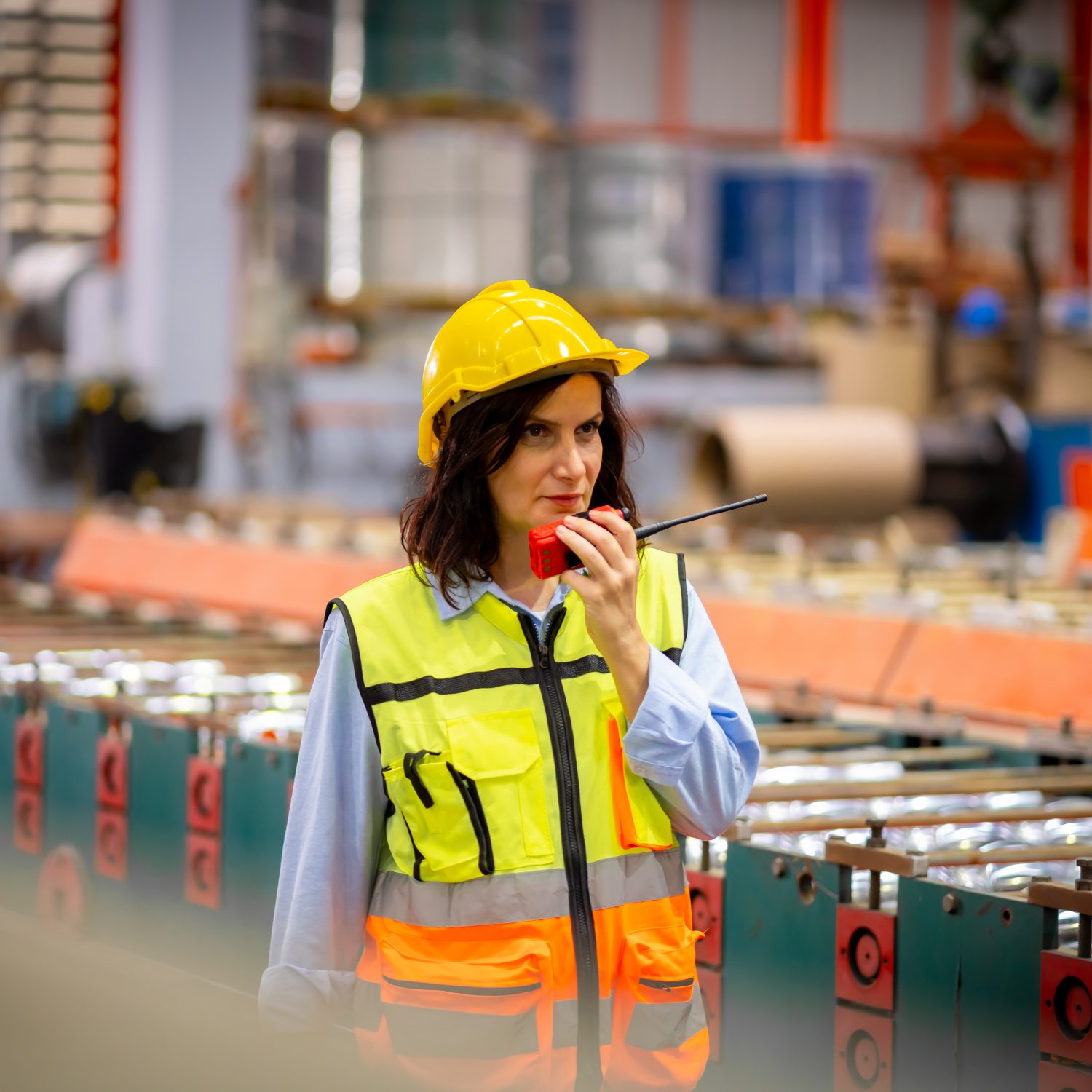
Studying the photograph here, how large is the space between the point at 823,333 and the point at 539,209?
2.14 meters

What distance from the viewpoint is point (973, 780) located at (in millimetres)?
2729

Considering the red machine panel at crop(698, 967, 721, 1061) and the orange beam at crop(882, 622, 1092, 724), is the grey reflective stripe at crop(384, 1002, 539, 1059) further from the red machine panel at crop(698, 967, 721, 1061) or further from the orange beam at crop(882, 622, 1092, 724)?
the orange beam at crop(882, 622, 1092, 724)

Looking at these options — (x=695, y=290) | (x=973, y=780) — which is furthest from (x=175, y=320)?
(x=973, y=780)

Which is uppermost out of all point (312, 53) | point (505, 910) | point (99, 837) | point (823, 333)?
point (312, 53)

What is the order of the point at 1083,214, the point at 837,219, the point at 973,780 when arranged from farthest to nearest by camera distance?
the point at 1083,214, the point at 837,219, the point at 973,780

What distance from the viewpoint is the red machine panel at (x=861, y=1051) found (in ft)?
6.64

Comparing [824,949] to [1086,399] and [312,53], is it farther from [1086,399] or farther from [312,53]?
[312,53]

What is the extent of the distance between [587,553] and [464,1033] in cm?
44

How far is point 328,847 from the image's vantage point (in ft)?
5.15

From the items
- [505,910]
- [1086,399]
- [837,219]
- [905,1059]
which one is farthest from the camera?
[837,219]

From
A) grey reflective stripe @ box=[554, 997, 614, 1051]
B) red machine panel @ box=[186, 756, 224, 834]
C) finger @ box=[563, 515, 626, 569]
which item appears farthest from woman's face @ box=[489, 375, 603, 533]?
red machine panel @ box=[186, 756, 224, 834]

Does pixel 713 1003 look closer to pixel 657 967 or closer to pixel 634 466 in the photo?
pixel 657 967

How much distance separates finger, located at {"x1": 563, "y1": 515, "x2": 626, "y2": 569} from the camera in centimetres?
147

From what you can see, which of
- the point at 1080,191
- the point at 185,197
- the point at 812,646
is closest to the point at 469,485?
the point at 812,646
